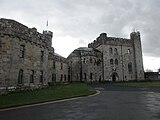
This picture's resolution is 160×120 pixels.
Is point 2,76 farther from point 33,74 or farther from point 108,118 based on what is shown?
point 108,118

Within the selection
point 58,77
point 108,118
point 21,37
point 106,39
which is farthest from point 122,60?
point 108,118

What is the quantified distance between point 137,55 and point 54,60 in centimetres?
3261

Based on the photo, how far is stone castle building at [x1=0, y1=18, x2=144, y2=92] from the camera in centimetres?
2250

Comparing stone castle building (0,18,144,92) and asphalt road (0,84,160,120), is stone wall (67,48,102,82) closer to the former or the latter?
stone castle building (0,18,144,92)

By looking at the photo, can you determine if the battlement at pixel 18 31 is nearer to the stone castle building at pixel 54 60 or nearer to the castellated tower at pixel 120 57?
the stone castle building at pixel 54 60

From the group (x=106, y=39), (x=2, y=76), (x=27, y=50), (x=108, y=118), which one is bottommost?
(x=108, y=118)

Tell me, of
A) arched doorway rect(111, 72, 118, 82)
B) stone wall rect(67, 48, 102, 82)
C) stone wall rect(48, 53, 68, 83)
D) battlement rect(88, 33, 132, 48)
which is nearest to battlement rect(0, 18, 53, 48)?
stone wall rect(48, 53, 68, 83)

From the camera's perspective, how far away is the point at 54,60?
48.5 meters

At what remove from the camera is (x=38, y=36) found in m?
28.7

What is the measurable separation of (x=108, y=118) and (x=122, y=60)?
2110 inches

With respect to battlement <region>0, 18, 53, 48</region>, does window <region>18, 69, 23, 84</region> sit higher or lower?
lower

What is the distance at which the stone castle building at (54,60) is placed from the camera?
22500mm

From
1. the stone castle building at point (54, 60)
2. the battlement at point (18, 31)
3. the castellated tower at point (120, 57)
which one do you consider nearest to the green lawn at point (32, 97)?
the stone castle building at point (54, 60)

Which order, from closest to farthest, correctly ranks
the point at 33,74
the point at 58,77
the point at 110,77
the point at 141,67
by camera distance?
the point at 33,74
the point at 58,77
the point at 110,77
the point at 141,67
